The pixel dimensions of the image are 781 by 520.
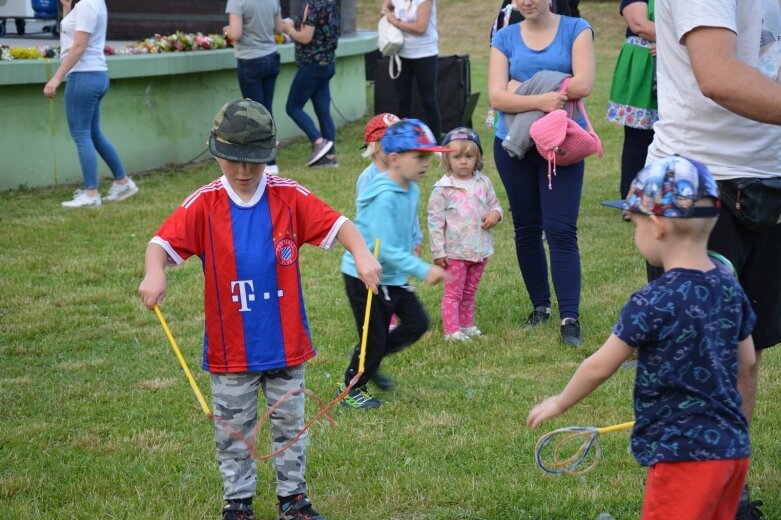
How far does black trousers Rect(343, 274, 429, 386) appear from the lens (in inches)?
203

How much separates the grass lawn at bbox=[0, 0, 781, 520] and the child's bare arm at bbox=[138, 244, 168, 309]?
95 centimetres

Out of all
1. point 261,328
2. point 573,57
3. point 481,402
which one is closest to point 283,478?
point 261,328

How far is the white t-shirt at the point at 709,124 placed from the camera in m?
3.46

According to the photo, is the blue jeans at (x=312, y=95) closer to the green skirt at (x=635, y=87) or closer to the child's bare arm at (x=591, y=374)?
the green skirt at (x=635, y=87)

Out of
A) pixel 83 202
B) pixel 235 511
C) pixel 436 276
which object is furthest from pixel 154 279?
pixel 83 202

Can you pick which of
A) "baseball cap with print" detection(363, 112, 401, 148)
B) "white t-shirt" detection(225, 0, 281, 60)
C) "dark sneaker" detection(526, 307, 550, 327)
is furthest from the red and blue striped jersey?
"white t-shirt" detection(225, 0, 281, 60)

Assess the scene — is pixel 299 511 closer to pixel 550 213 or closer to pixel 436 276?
pixel 436 276

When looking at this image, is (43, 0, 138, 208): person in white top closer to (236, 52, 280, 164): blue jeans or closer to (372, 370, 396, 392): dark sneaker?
(236, 52, 280, 164): blue jeans

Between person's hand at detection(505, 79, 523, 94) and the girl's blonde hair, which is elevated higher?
person's hand at detection(505, 79, 523, 94)

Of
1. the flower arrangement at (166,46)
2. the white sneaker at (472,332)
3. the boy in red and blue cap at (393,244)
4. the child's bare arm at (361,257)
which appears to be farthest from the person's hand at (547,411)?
the flower arrangement at (166,46)

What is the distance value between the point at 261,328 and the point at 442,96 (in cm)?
1020

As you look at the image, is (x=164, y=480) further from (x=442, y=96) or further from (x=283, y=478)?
(x=442, y=96)

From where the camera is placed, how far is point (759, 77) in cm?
327

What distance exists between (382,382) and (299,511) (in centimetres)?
144
